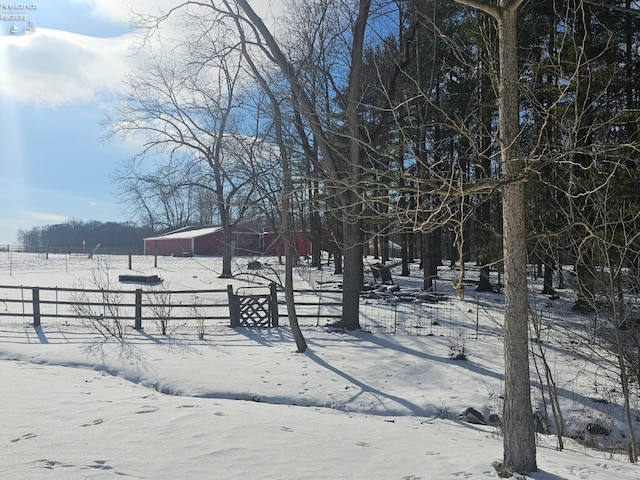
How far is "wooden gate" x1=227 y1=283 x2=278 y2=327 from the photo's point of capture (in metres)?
15.0

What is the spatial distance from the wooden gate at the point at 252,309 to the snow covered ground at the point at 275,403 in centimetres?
43

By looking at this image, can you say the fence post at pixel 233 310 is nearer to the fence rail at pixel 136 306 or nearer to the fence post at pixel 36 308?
the fence rail at pixel 136 306

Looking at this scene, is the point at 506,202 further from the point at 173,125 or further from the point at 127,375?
the point at 173,125

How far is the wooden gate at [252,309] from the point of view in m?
15.0

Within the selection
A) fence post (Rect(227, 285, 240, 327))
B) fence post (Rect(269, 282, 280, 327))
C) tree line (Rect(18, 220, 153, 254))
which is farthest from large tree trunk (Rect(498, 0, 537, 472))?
tree line (Rect(18, 220, 153, 254))

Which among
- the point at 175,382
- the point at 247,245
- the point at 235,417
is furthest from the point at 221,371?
the point at 247,245

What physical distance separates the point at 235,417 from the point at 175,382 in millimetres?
3506

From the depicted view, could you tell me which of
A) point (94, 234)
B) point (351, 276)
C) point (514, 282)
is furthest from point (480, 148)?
point (94, 234)

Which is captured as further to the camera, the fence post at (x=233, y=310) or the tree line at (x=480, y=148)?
the fence post at (x=233, y=310)

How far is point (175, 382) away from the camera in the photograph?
31.0 ft

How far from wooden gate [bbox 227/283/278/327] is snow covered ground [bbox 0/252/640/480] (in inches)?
16.7

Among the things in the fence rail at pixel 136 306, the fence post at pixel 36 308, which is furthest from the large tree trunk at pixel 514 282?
the fence post at pixel 36 308

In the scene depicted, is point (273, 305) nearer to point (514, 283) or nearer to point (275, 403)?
point (275, 403)

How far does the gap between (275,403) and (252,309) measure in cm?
661
